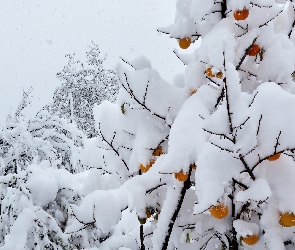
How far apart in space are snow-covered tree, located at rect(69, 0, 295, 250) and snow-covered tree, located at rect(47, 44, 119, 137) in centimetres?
1904

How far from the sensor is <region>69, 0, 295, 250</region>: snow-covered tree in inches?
42.9

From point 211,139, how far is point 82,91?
2156 cm

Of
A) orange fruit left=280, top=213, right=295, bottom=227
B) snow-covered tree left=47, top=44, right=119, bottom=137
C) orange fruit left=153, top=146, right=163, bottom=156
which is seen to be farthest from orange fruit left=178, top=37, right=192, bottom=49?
snow-covered tree left=47, top=44, right=119, bottom=137

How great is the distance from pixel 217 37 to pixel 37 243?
1966 mm

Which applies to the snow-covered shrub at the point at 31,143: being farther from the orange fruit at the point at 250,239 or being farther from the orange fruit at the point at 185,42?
the orange fruit at the point at 250,239

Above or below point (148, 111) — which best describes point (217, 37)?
above

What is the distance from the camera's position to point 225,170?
1.15 meters

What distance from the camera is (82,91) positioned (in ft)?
72.7

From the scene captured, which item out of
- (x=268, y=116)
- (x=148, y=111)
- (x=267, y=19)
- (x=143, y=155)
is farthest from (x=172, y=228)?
(x=267, y=19)

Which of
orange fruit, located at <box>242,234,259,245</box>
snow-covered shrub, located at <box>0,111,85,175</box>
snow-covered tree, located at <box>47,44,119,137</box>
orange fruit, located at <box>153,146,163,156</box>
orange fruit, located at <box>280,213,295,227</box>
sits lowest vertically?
snow-covered tree, located at <box>47,44,119,137</box>

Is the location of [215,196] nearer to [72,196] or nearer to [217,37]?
[217,37]

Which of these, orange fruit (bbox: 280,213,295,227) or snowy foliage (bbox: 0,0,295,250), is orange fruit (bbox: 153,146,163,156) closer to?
snowy foliage (bbox: 0,0,295,250)

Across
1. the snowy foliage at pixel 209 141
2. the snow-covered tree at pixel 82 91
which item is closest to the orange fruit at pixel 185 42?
the snowy foliage at pixel 209 141

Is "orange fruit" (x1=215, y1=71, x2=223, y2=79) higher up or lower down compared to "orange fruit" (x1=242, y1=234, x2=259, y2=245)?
higher up
